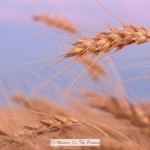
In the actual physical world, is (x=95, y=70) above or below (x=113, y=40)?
above

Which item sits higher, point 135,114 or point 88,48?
point 88,48

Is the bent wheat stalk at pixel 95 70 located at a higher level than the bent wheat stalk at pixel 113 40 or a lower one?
higher

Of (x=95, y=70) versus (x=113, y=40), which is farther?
(x=95, y=70)

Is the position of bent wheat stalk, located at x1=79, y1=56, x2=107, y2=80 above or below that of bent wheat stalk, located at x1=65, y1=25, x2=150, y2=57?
above

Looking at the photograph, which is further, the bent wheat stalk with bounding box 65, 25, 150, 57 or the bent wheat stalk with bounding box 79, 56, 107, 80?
the bent wheat stalk with bounding box 79, 56, 107, 80

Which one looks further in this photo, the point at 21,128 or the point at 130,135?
the point at 21,128

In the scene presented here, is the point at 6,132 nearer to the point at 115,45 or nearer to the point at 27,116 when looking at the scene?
the point at 27,116

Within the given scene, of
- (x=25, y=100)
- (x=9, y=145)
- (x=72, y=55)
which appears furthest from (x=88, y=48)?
(x=25, y=100)

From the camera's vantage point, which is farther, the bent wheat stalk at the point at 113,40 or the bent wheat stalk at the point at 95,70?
the bent wheat stalk at the point at 95,70
